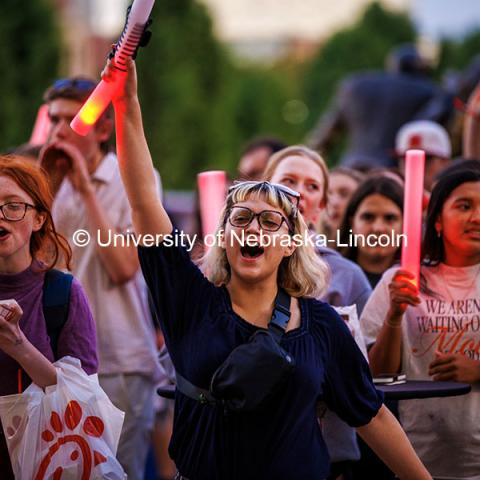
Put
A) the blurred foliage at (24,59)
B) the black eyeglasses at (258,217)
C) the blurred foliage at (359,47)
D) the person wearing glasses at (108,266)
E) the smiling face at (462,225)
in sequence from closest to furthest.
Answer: the black eyeglasses at (258,217)
the smiling face at (462,225)
the person wearing glasses at (108,266)
the blurred foliage at (24,59)
the blurred foliage at (359,47)

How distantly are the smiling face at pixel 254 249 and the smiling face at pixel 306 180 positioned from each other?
5.05 feet

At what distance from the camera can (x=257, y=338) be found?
172 inches

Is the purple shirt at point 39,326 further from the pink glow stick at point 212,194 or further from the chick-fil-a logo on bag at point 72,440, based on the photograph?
the pink glow stick at point 212,194

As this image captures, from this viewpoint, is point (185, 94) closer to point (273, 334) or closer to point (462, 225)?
point (462, 225)

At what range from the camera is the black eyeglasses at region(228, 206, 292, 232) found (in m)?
4.62

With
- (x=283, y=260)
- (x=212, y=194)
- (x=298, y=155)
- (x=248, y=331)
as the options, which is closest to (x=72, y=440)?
(x=248, y=331)

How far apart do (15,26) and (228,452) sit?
2314 centimetres

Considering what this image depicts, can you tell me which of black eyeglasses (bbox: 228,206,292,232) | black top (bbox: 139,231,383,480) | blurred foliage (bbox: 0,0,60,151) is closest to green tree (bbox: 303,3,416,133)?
blurred foliage (bbox: 0,0,60,151)

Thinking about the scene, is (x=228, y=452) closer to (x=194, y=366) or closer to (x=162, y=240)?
(x=194, y=366)

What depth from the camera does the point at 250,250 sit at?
458 cm

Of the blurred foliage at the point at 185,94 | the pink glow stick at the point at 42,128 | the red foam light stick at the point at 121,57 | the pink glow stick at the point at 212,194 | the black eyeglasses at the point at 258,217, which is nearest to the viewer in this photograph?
the red foam light stick at the point at 121,57

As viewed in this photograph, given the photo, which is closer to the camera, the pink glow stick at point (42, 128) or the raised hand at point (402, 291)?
the raised hand at point (402, 291)

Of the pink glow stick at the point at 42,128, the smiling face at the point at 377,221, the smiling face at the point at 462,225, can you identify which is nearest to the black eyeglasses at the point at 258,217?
the smiling face at the point at 462,225

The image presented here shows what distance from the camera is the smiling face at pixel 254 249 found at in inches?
180
